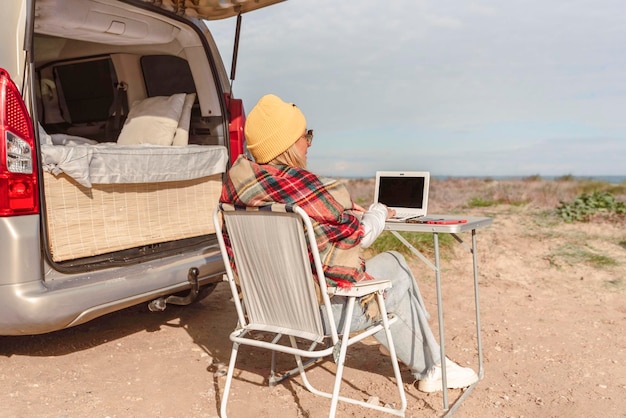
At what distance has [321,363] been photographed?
366cm

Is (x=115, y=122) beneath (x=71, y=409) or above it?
above

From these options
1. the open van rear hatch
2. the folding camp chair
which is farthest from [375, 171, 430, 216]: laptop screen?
the open van rear hatch

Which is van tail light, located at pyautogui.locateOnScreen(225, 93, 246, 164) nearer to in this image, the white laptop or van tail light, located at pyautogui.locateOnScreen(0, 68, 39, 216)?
the white laptop

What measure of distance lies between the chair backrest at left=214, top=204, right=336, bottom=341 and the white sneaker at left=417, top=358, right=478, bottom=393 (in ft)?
2.55

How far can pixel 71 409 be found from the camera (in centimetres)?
297

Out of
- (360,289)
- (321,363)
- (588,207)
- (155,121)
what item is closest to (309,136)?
(360,289)

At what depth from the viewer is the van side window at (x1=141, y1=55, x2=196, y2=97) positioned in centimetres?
454

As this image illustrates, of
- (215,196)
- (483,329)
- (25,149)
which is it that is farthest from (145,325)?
(483,329)

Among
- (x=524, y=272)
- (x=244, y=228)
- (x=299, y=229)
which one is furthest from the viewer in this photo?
(x=524, y=272)

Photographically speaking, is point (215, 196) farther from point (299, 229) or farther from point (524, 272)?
point (524, 272)

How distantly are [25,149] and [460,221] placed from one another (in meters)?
1.95

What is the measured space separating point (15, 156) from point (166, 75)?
6.92 feet

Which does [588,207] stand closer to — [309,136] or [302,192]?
[309,136]

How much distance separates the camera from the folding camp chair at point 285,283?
8.20 feet
